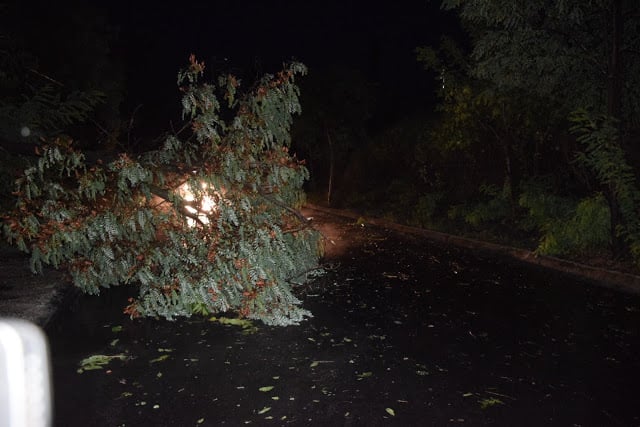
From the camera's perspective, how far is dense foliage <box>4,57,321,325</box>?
23.0ft

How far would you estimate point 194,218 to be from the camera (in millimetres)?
8062

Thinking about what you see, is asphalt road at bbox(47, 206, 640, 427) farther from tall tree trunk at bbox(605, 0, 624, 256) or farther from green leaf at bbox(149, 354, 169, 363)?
tall tree trunk at bbox(605, 0, 624, 256)

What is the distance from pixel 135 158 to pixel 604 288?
771 centimetres

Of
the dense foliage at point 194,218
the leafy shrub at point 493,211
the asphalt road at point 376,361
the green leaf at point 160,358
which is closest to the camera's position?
the asphalt road at point 376,361

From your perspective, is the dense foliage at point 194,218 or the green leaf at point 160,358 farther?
the dense foliage at point 194,218

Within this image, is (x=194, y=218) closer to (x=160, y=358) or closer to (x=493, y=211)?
(x=160, y=358)

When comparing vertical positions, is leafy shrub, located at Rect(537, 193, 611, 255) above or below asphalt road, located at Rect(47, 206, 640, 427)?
above

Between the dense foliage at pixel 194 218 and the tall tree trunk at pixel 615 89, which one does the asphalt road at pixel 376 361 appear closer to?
the dense foliage at pixel 194 218

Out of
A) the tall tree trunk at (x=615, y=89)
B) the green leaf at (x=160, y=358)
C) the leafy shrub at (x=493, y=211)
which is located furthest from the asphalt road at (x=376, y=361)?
the leafy shrub at (x=493, y=211)

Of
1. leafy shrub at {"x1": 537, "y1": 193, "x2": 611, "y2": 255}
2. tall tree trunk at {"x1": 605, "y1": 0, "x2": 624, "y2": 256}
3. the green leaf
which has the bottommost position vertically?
the green leaf

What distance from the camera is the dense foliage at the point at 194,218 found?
23.0 feet

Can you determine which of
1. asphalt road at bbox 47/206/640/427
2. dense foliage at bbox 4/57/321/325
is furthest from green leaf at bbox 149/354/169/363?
dense foliage at bbox 4/57/321/325

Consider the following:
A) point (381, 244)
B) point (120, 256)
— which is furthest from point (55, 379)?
point (381, 244)

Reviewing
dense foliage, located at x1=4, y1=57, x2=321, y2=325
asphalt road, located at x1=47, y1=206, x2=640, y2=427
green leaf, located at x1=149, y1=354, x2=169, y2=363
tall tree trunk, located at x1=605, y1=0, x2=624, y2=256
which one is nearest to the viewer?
asphalt road, located at x1=47, y1=206, x2=640, y2=427
